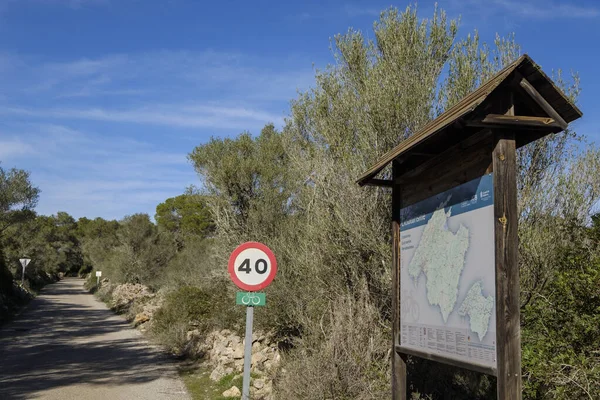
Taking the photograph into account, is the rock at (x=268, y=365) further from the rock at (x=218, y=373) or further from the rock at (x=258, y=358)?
the rock at (x=218, y=373)

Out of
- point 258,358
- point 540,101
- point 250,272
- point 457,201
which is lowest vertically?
point 258,358

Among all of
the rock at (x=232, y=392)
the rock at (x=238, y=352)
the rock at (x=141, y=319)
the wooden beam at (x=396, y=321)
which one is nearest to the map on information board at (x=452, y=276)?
the wooden beam at (x=396, y=321)

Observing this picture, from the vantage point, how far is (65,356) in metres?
15.1

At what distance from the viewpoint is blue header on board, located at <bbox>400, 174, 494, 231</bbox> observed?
163 inches

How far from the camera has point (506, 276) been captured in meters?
3.85

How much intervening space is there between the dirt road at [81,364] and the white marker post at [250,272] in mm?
3875

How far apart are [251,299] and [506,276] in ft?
13.1

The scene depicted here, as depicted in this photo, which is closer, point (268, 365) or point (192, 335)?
point (268, 365)

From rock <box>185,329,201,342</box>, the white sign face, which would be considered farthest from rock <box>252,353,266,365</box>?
the white sign face

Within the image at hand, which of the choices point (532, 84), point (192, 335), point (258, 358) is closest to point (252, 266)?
point (532, 84)

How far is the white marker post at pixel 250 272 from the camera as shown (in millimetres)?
7152

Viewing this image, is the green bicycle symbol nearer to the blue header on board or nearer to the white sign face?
the white sign face

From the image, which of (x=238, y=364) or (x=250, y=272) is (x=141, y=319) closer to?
(x=238, y=364)

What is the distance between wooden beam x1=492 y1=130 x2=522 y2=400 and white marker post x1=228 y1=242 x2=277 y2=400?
150 inches
